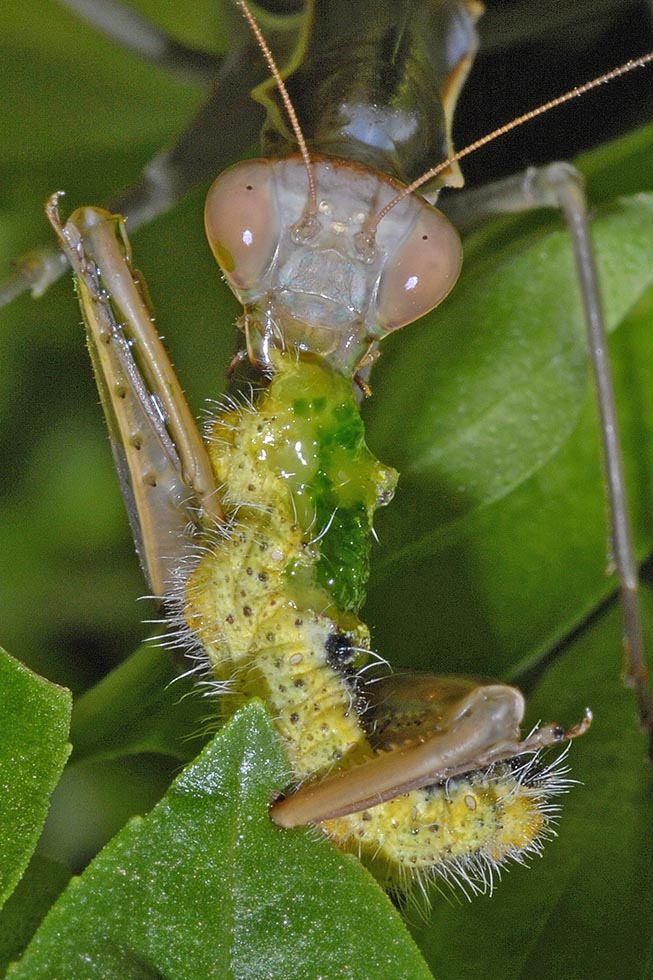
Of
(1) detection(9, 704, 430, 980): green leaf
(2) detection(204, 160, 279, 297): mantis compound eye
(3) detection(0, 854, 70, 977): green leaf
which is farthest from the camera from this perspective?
(2) detection(204, 160, 279, 297): mantis compound eye

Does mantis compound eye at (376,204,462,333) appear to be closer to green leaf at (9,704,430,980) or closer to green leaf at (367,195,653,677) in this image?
green leaf at (367,195,653,677)

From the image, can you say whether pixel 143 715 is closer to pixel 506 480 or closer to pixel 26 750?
pixel 26 750

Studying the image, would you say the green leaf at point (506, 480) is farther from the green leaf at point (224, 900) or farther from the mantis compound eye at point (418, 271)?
the green leaf at point (224, 900)

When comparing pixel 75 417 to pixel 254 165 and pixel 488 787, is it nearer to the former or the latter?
pixel 254 165

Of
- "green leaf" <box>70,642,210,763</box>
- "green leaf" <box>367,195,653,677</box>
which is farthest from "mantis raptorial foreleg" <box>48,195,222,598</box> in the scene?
"green leaf" <box>367,195,653,677</box>

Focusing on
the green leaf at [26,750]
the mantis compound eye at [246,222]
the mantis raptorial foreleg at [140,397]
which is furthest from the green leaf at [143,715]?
the mantis compound eye at [246,222]

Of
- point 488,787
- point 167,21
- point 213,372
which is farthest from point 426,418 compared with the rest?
point 167,21
